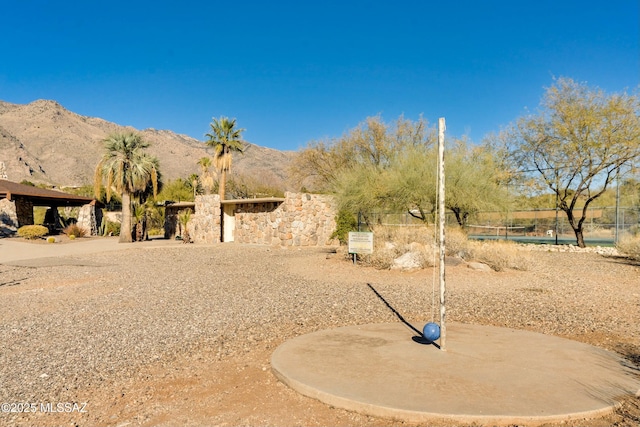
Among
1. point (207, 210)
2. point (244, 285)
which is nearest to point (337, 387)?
point (244, 285)

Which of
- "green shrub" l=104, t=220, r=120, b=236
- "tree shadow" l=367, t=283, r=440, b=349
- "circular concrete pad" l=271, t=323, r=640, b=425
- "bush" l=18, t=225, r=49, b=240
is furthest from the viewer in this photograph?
"green shrub" l=104, t=220, r=120, b=236

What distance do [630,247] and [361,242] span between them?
35.8 ft

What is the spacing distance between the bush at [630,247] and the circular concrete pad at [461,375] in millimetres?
13015

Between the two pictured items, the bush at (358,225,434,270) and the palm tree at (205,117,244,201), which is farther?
the palm tree at (205,117,244,201)

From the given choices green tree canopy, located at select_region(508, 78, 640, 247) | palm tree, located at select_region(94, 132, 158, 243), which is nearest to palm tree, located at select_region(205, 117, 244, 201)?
palm tree, located at select_region(94, 132, 158, 243)

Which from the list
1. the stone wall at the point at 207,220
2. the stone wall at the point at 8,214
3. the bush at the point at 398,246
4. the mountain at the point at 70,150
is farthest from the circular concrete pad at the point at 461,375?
the mountain at the point at 70,150

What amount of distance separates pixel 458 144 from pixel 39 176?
77546mm

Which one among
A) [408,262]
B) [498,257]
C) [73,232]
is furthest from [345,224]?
[73,232]

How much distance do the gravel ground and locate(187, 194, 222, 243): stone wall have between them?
1261cm

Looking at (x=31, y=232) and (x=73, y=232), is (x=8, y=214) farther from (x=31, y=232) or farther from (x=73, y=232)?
(x=31, y=232)

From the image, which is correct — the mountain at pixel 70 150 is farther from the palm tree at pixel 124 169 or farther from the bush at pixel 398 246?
the bush at pixel 398 246

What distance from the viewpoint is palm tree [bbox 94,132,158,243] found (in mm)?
25562

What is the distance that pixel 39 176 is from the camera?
7462 centimetres

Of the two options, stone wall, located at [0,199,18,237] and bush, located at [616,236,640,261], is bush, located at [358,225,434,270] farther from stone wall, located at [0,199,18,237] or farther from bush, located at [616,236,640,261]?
stone wall, located at [0,199,18,237]
